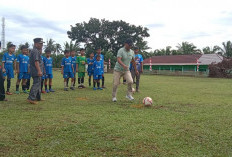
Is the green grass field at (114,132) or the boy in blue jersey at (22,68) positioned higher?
the boy in blue jersey at (22,68)

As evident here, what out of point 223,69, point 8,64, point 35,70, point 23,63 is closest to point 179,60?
point 223,69

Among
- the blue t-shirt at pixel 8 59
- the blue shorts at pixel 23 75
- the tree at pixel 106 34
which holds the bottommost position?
the blue shorts at pixel 23 75

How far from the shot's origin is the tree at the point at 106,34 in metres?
54.4

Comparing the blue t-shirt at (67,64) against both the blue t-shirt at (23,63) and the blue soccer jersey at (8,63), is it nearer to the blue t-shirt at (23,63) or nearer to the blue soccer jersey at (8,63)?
the blue t-shirt at (23,63)

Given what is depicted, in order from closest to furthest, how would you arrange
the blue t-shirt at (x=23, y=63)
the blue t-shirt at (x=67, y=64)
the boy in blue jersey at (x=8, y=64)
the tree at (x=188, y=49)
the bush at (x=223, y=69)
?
the boy in blue jersey at (x=8, y=64), the blue t-shirt at (x=23, y=63), the blue t-shirt at (x=67, y=64), the bush at (x=223, y=69), the tree at (x=188, y=49)

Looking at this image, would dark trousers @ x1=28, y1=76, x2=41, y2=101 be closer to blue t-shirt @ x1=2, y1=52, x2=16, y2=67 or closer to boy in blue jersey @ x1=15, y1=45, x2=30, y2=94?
boy in blue jersey @ x1=15, y1=45, x2=30, y2=94

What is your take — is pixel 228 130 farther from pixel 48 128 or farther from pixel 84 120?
pixel 48 128

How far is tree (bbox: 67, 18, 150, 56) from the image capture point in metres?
54.4

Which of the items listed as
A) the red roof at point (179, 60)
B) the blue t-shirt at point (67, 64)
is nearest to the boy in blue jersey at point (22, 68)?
the blue t-shirt at point (67, 64)

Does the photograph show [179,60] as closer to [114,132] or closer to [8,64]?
[8,64]

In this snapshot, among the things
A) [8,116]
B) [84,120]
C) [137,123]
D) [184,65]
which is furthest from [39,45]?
[184,65]

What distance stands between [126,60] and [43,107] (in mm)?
2969

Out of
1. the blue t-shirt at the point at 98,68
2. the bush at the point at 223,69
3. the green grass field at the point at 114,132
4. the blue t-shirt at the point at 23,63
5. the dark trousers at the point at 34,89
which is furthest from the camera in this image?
the bush at the point at 223,69

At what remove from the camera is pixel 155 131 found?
12.9ft
